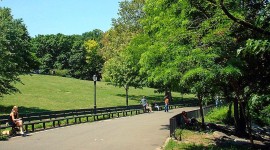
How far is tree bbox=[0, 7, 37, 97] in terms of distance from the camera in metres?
30.2

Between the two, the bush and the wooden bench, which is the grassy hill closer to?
the wooden bench

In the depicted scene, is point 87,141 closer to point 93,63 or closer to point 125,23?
point 125,23

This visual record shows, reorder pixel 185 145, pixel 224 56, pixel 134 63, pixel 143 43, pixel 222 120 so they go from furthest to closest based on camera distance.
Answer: pixel 222 120
pixel 134 63
pixel 143 43
pixel 185 145
pixel 224 56

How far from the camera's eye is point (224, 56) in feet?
36.9

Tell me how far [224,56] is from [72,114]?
16.5 m

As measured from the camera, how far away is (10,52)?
3162 cm

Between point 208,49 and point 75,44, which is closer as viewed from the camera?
point 208,49

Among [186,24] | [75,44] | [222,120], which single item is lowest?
[222,120]

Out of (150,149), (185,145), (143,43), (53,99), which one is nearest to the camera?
(150,149)

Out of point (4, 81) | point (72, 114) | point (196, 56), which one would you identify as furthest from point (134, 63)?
point (196, 56)

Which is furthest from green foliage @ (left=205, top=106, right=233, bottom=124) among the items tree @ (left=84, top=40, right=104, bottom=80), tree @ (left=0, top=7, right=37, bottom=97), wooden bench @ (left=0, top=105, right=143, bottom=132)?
tree @ (left=84, top=40, right=104, bottom=80)

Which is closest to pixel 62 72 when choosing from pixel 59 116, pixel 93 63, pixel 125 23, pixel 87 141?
pixel 93 63

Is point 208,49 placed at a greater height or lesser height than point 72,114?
greater

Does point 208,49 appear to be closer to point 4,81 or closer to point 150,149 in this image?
point 150,149
